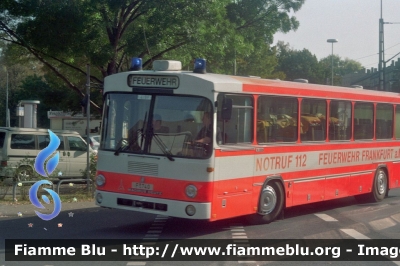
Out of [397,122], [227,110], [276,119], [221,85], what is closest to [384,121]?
[397,122]

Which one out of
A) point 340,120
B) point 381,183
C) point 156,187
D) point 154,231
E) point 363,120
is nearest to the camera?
point 156,187

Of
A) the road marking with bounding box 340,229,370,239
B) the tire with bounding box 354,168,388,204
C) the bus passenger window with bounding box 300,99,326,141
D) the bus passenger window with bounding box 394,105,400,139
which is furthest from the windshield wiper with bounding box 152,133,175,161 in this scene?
the bus passenger window with bounding box 394,105,400,139

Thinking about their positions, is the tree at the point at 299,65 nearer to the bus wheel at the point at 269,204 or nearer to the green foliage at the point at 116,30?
the green foliage at the point at 116,30

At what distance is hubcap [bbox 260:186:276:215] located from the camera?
12703 millimetres

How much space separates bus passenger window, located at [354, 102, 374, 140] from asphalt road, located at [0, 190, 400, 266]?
1994mm

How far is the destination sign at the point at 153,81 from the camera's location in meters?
11.4

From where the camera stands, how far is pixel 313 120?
47.3ft

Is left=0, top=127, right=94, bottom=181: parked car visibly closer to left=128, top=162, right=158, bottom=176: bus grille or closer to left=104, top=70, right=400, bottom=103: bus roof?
left=104, top=70, right=400, bottom=103: bus roof

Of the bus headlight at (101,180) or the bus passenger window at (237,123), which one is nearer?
the bus passenger window at (237,123)

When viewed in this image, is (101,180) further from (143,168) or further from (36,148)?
(36,148)

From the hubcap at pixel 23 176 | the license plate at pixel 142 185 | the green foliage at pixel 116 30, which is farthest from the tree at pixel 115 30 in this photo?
the license plate at pixel 142 185

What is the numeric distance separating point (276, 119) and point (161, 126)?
291 cm

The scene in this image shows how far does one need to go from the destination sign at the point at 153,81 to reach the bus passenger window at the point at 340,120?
5101 mm

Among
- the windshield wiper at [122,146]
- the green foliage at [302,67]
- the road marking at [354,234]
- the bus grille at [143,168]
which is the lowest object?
the road marking at [354,234]
